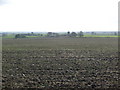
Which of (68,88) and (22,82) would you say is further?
(22,82)

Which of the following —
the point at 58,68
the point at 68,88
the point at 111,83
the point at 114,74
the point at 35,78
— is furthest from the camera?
the point at 58,68

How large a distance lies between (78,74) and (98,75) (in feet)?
4.21

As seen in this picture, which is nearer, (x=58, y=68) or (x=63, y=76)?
(x=63, y=76)

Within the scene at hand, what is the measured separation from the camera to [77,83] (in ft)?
34.0

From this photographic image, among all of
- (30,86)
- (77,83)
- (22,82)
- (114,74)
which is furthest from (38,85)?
(114,74)

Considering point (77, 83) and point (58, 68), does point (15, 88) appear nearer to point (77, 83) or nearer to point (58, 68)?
point (77, 83)

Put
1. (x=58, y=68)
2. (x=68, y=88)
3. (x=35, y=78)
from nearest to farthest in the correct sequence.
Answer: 1. (x=68, y=88)
2. (x=35, y=78)
3. (x=58, y=68)

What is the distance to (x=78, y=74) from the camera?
1231 cm

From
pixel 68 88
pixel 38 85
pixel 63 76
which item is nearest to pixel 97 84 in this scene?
pixel 68 88

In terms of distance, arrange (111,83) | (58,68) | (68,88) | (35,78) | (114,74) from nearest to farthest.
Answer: (68,88) → (111,83) → (35,78) → (114,74) → (58,68)

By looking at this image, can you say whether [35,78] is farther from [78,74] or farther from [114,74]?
[114,74]

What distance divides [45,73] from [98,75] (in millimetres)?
3501

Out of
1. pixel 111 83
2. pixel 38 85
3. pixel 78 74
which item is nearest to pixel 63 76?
pixel 78 74

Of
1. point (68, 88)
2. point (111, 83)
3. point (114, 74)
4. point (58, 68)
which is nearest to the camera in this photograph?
point (68, 88)
